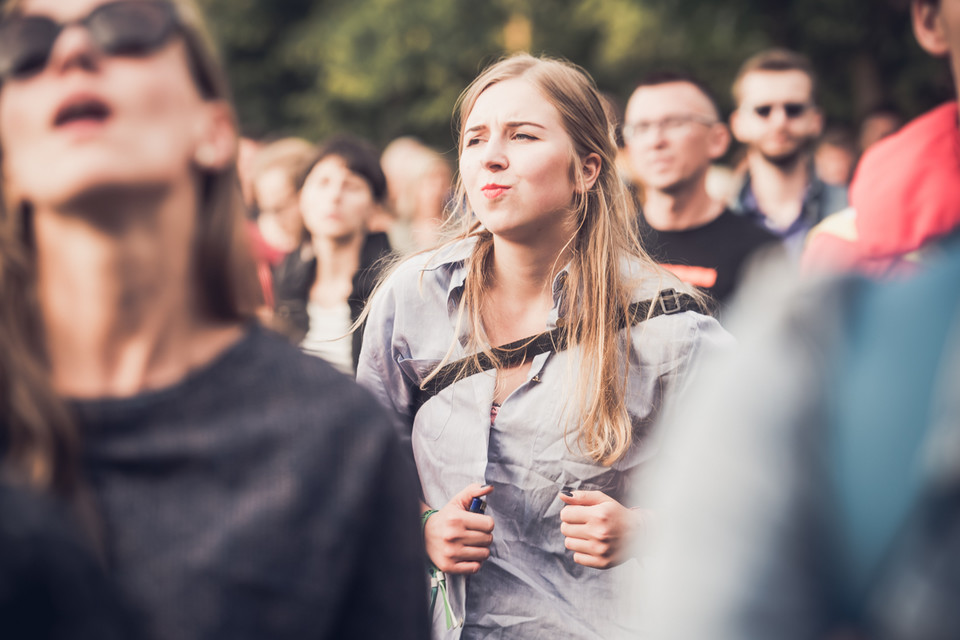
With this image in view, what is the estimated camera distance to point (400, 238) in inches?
348

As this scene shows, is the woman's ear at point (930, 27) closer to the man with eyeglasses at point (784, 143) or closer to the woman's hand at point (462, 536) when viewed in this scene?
the woman's hand at point (462, 536)

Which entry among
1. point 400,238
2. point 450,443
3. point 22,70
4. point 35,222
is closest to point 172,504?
point 35,222

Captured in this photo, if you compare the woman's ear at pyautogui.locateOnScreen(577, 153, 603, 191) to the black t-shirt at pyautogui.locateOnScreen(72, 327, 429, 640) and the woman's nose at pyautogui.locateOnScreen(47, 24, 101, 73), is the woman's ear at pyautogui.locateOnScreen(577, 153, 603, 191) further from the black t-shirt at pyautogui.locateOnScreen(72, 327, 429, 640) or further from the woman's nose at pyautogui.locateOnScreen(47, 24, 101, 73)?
the woman's nose at pyautogui.locateOnScreen(47, 24, 101, 73)

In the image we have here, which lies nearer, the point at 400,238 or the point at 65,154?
the point at 65,154

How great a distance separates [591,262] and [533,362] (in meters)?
0.36

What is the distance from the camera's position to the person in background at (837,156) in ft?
32.0

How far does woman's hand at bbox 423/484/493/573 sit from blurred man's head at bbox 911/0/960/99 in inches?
61.2

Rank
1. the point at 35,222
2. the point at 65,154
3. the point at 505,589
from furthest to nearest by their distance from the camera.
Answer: the point at 505,589 < the point at 35,222 < the point at 65,154

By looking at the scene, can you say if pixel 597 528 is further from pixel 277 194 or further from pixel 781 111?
pixel 277 194

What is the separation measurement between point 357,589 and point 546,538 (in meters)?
1.16

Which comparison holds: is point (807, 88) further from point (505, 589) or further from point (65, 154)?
point (65, 154)

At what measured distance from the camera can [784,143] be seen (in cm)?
632

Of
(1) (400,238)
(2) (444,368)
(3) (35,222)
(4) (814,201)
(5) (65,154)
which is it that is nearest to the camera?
(5) (65,154)

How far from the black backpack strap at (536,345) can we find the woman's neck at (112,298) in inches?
50.2
